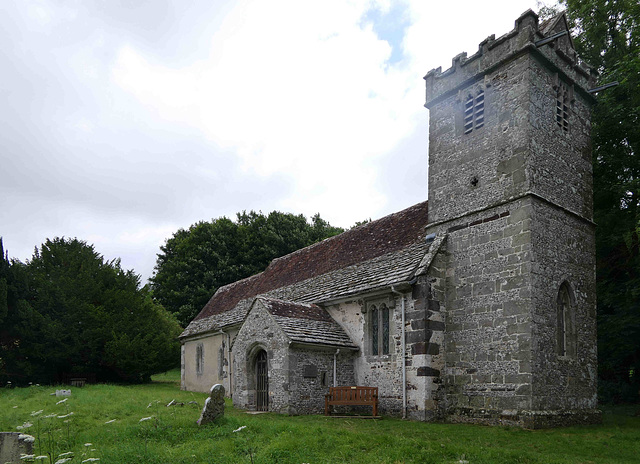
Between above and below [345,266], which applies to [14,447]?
below

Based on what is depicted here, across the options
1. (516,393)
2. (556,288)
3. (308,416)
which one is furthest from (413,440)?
(556,288)

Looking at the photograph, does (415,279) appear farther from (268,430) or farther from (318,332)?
(268,430)

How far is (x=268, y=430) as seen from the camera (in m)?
12.2

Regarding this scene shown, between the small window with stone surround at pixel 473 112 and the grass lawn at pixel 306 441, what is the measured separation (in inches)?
364

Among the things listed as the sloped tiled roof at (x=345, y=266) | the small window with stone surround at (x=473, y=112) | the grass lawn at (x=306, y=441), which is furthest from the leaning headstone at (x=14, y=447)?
the small window with stone surround at (x=473, y=112)

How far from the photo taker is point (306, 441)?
439 inches

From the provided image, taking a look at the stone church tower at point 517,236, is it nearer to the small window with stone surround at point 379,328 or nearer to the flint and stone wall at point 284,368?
the small window with stone surround at point 379,328

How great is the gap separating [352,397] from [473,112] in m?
9.99

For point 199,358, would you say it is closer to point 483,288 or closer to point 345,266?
point 345,266

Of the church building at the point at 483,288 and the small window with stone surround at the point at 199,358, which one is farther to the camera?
the small window with stone surround at the point at 199,358

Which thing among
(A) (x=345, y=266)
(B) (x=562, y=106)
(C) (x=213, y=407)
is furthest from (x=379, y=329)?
(B) (x=562, y=106)

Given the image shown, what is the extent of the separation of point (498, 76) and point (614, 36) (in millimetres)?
7675

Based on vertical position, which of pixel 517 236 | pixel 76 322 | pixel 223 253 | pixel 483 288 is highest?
pixel 223 253

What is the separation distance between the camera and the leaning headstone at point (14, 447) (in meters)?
9.06
